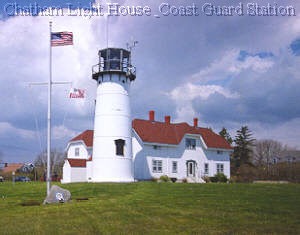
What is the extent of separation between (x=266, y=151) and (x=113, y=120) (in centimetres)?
5384

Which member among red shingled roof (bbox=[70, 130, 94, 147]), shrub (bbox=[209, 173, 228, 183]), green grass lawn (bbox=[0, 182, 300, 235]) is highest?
red shingled roof (bbox=[70, 130, 94, 147])

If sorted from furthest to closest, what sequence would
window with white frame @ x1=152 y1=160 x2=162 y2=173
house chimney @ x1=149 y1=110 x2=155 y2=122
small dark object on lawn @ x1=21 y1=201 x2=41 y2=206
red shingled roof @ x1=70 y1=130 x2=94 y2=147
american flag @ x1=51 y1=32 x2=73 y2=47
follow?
house chimney @ x1=149 y1=110 x2=155 y2=122
red shingled roof @ x1=70 y1=130 x2=94 y2=147
window with white frame @ x1=152 y1=160 x2=162 y2=173
american flag @ x1=51 y1=32 x2=73 y2=47
small dark object on lawn @ x1=21 y1=201 x2=41 y2=206

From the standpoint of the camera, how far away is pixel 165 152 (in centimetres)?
4081

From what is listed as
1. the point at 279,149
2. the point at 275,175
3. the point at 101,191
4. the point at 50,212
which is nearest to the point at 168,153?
the point at 275,175

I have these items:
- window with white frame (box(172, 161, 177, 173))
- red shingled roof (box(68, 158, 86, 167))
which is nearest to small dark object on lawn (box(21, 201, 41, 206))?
red shingled roof (box(68, 158, 86, 167))

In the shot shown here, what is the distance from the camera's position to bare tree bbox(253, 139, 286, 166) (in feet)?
254

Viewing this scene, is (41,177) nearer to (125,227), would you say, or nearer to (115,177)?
(115,177)

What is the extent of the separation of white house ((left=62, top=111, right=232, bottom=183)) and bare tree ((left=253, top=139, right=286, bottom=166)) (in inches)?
1282

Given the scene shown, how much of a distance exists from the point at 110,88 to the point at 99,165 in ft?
20.2

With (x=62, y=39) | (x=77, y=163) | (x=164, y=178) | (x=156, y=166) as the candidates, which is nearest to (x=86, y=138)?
(x=77, y=163)

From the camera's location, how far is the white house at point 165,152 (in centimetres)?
3888

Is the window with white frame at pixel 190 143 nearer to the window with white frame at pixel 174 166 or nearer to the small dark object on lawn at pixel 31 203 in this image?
the window with white frame at pixel 174 166

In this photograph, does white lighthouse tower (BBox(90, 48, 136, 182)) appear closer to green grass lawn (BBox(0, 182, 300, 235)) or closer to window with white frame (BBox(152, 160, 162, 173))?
window with white frame (BBox(152, 160, 162, 173))

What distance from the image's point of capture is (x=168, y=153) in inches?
1617
